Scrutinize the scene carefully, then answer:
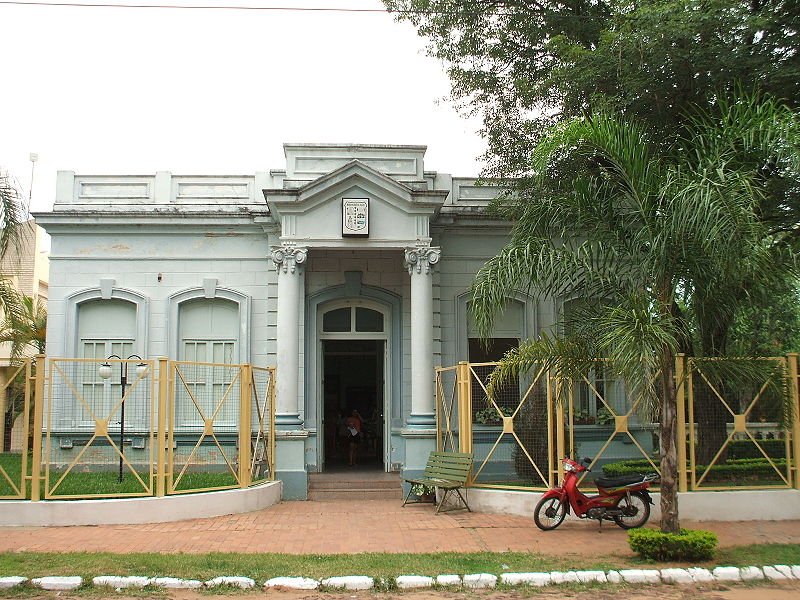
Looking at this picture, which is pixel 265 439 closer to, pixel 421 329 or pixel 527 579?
pixel 421 329

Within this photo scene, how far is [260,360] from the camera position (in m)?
16.0

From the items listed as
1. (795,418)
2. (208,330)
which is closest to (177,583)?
(208,330)

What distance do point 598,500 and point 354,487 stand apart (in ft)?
17.2

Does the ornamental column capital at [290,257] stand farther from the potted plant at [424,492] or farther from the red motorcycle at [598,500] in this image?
the red motorcycle at [598,500]

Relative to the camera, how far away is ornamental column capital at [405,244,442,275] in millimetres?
14750

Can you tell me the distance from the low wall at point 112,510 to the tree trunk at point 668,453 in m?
6.72

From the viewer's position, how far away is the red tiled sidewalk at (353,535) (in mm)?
9875

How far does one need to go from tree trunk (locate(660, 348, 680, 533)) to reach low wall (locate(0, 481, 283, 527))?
22.0 feet

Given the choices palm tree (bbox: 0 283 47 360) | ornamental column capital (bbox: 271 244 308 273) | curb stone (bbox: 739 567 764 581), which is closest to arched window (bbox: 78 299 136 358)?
palm tree (bbox: 0 283 47 360)

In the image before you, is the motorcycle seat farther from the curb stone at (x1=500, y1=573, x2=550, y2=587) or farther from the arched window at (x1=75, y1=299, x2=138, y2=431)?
the arched window at (x1=75, y1=299, x2=138, y2=431)

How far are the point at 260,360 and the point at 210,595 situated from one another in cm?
835

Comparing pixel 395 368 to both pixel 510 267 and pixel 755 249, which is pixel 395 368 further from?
pixel 755 249

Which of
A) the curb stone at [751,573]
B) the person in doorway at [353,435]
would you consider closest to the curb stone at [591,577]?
the curb stone at [751,573]

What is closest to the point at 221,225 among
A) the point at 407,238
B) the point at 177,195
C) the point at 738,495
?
the point at 177,195
